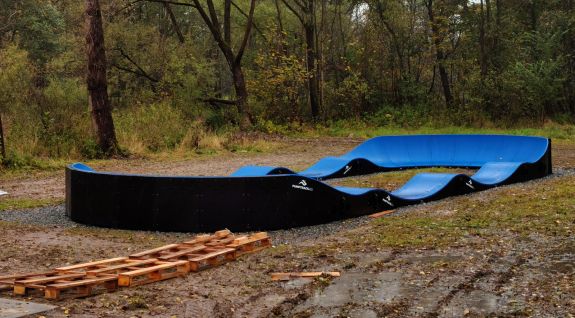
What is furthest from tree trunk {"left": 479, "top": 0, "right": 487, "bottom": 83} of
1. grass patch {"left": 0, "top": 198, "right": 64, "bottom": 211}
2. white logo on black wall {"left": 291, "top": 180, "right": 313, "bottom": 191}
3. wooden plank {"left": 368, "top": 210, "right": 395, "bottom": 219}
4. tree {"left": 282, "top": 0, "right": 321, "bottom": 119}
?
grass patch {"left": 0, "top": 198, "right": 64, "bottom": 211}

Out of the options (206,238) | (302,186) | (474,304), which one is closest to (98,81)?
(302,186)

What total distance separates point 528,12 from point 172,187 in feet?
77.2

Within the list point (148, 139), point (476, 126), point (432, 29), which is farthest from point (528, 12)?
point (148, 139)

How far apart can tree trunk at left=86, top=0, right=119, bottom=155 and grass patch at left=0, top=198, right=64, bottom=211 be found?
6.19 meters

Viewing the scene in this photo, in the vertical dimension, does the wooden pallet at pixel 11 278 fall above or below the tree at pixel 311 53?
below

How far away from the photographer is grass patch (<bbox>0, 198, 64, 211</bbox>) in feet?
32.0

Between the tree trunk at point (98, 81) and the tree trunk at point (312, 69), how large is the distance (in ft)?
37.5

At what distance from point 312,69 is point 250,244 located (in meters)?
20.4

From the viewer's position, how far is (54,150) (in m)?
15.9

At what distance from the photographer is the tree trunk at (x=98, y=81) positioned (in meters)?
15.8

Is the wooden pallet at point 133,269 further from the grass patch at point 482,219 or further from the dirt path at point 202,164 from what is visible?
the dirt path at point 202,164

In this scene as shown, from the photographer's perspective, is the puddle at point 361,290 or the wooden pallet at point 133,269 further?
the wooden pallet at point 133,269

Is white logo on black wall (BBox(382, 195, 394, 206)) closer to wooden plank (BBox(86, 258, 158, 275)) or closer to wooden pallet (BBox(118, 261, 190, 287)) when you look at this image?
wooden pallet (BBox(118, 261, 190, 287))

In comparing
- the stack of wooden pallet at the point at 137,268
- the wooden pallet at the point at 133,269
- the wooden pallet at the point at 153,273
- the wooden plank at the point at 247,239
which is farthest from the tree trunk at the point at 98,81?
the wooden pallet at the point at 153,273
